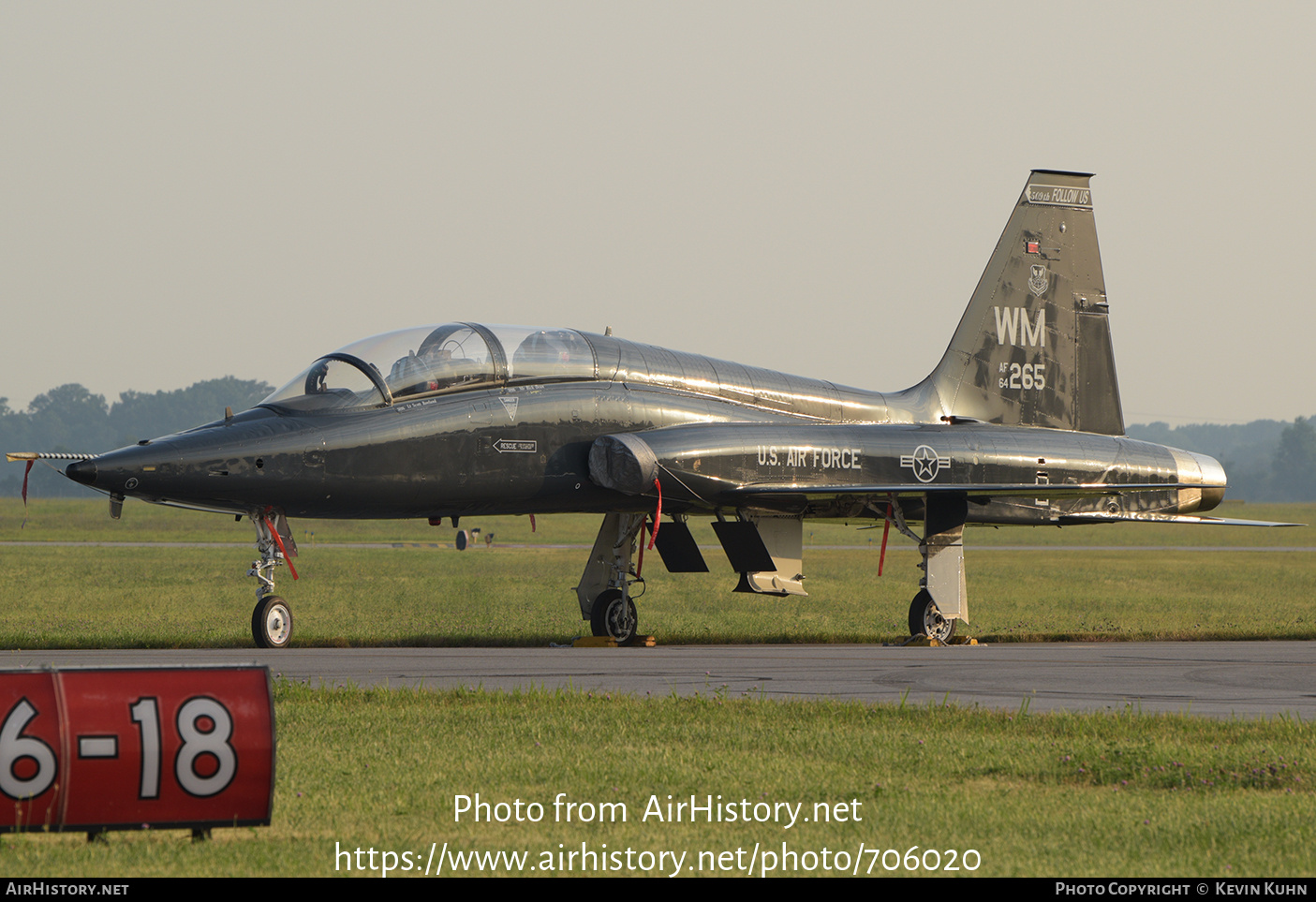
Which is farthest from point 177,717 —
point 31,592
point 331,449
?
point 31,592

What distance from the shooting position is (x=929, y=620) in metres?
20.3

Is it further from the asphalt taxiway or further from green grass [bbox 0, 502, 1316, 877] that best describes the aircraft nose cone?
green grass [bbox 0, 502, 1316, 877]

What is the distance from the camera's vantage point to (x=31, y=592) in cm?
3002

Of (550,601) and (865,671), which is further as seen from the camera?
(550,601)

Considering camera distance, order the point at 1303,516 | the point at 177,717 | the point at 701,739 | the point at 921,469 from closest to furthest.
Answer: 1. the point at 177,717
2. the point at 701,739
3. the point at 921,469
4. the point at 1303,516

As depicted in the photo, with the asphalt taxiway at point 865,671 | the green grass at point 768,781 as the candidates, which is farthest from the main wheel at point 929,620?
the green grass at point 768,781

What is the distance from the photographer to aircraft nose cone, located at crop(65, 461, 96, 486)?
15.4 metres

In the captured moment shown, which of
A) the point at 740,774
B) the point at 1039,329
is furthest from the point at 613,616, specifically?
the point at 740,774

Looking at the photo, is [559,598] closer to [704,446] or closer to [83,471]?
[704,446]

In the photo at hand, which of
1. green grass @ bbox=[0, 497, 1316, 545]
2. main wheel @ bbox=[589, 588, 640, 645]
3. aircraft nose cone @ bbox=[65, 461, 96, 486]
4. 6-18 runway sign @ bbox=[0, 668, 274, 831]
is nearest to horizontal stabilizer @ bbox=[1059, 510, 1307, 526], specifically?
main wheel @ bbox=[589, 588, 640, 645]

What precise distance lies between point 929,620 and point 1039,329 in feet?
21.9

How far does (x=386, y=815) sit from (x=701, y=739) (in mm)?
3164

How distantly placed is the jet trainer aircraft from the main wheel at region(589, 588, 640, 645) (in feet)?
0.08

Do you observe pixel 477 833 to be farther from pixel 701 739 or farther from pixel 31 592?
pixel 31 592
